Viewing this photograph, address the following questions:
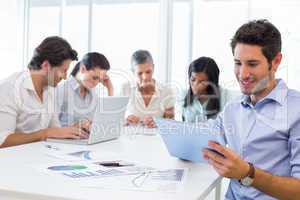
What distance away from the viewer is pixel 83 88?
2850 millimetres

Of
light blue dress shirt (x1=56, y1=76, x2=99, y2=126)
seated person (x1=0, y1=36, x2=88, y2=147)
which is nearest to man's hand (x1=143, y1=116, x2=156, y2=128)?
light blue dress shirt (x1=56, y1=76, x2=99, y2=126)

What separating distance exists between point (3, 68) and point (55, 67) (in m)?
3.01

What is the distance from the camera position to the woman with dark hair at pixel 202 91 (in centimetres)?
297

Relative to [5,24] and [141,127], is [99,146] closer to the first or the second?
[141,127]

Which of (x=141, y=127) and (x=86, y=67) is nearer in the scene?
(x=141, y=127)

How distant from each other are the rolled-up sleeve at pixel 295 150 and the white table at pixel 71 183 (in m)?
0.26

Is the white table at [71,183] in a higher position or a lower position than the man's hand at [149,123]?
lower

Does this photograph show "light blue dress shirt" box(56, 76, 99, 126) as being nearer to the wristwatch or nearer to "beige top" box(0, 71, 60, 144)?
"beige top" box(0, 71, 60, 144)

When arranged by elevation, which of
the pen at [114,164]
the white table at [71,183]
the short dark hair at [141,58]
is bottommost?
the white table at [71,183]

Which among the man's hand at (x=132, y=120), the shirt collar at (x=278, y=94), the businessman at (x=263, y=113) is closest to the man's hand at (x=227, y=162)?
the businessman at (x=263, y=113)

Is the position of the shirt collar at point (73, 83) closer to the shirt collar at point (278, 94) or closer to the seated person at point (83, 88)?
the seated person at point (83, 88)

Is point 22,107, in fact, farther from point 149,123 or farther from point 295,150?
point 295,150

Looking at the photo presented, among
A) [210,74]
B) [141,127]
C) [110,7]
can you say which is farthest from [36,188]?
[110,7]

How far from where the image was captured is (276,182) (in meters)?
1.16
